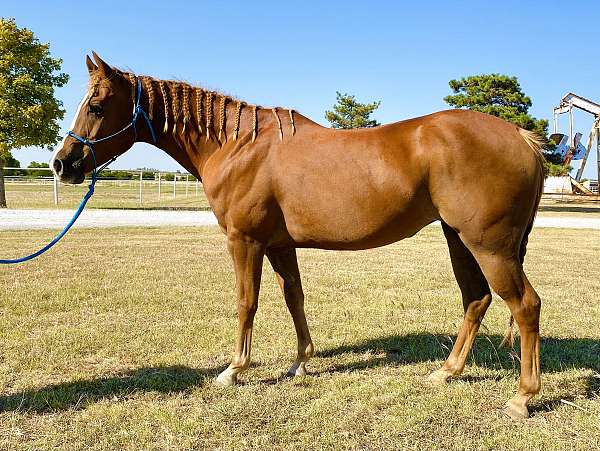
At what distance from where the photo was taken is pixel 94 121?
→ 371cm

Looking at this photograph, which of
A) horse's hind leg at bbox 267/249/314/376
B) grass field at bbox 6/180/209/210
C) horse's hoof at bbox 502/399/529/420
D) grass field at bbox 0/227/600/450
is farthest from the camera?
grass field at bbox 6/180/209/210

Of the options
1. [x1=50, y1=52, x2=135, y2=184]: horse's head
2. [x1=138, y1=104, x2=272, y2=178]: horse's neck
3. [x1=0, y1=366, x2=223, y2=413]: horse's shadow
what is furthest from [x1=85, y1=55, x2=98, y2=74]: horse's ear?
[x1=0, y1=366, x2=223, y2=413]: horse's shadow

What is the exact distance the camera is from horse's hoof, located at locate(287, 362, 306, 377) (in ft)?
13.1

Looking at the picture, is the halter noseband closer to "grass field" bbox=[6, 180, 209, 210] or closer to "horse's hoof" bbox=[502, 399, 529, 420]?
"horse's hoof" bbox=[502, 399, 529, 420]

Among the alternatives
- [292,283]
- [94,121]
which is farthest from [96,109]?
[292,283]

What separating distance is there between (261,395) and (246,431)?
22.1 inches

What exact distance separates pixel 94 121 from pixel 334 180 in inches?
73.9

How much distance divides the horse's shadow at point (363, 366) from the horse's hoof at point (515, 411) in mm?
214

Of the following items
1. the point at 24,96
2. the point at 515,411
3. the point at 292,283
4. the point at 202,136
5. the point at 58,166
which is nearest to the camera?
the point at 515,411

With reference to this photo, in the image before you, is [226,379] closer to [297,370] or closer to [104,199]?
[297,370]

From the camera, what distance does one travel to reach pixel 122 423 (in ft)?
10.1

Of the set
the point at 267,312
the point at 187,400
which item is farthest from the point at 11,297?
the point at 187,400

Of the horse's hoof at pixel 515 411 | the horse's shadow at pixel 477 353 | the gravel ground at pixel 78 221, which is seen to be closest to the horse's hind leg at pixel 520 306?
the horse's hoof at pixel 515 411

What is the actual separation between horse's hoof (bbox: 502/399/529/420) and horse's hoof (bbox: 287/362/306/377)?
1.53 meters
